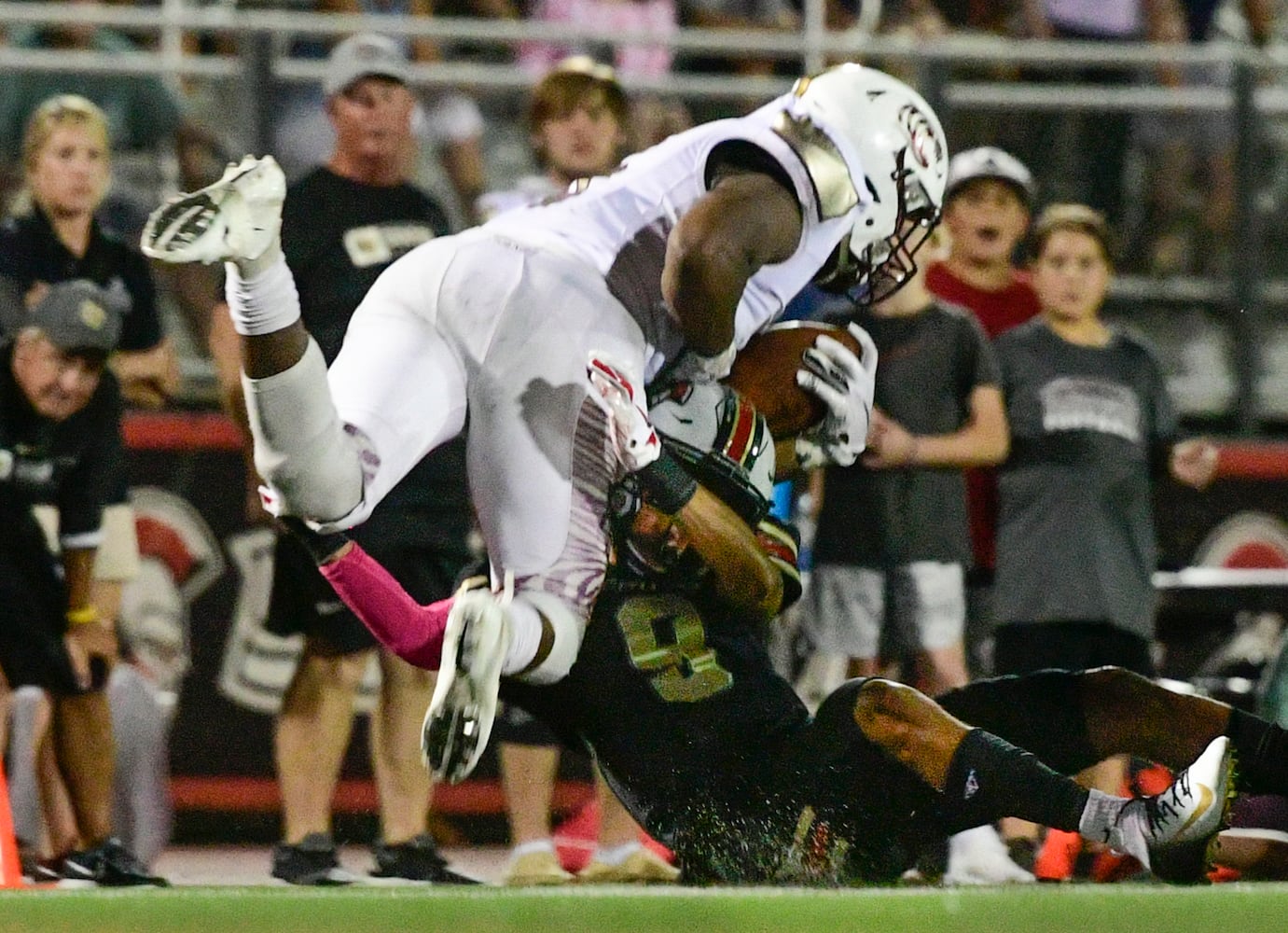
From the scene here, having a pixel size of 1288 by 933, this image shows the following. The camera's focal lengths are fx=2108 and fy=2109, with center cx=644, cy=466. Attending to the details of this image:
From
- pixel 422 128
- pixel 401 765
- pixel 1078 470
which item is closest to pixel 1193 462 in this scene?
pixel 1078 470

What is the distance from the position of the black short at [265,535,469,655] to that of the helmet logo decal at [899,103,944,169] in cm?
176

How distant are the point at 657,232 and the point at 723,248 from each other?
35 cm

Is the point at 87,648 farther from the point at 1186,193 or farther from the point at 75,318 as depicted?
the point at 1186,193

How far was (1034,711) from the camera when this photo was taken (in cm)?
367

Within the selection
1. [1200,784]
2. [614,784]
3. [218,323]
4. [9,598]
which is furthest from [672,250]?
[9,598]

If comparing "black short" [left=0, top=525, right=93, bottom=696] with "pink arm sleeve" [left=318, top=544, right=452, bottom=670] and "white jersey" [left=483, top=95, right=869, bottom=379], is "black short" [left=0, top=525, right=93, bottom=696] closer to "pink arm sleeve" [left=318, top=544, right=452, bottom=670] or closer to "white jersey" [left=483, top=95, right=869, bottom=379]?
"pink arm sleeve" [left=318, top=544, right=452, bottom=670]

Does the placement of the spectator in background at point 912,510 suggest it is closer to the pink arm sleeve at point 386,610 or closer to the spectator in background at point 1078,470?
the spectator in background at point 1078,470

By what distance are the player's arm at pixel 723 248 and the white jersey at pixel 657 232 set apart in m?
0.10

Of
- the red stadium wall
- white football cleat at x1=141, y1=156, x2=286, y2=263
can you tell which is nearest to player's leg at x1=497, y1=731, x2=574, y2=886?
the red stadium wall

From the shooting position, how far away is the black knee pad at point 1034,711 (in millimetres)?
3660

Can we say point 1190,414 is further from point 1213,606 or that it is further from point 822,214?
point 822,214

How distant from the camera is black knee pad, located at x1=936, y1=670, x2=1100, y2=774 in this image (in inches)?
144

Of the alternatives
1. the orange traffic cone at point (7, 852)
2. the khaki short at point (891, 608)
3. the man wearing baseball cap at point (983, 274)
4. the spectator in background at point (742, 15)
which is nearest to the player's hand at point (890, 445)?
the khaki short at point (891, 608)

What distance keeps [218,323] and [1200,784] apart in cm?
284
